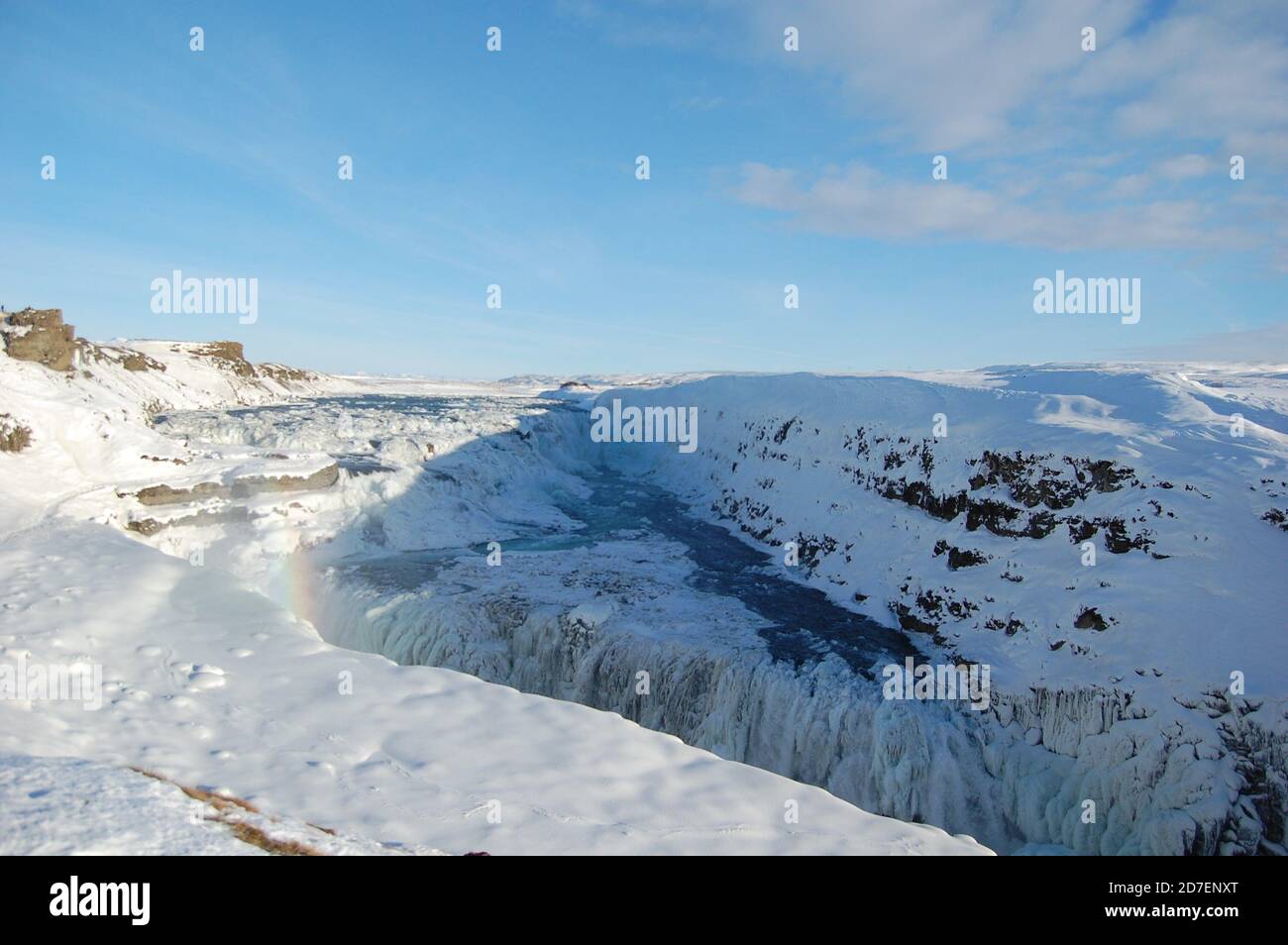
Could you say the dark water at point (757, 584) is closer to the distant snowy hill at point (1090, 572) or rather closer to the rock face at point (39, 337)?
the distant snowy hill at point (1090, 572)

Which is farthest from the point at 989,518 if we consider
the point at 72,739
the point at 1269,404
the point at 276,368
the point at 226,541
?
the point at 276,368

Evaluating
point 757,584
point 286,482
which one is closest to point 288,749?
point 757,584

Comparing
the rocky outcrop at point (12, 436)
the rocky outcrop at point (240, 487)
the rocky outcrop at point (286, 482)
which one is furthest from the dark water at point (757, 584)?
the rocky outcrop at point (12, 436)

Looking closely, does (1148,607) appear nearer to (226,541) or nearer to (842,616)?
(842,616)

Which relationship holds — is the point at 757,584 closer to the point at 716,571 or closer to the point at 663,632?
the point at 716,571

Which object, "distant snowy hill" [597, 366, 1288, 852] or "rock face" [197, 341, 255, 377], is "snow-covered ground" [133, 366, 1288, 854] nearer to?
"distant snowy hill" [597, 366, 1288, 852]

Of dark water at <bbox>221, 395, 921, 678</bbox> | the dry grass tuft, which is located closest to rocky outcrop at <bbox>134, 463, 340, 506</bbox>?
dark water at <bbox>221, 395, 921, 678</bbox>
